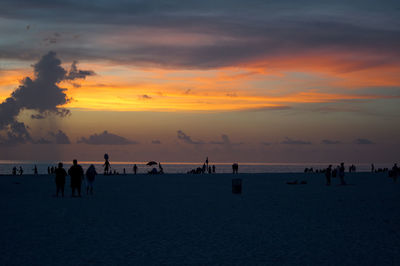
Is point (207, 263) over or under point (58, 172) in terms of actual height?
under

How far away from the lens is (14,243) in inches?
520

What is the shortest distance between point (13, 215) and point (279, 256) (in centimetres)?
1171

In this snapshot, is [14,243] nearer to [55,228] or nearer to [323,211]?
[55,228]

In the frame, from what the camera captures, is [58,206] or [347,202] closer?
[58,206]

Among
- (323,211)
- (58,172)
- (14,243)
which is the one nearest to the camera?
(14,243)

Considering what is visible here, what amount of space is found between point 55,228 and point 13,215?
14.3 ft

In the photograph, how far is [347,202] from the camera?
25469mm

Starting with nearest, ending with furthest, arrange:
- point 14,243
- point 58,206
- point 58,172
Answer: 1. point 14,243
2. point 58,206
3. point 58,172

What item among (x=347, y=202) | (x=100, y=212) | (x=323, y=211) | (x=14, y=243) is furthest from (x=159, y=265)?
(x=347, y=202)

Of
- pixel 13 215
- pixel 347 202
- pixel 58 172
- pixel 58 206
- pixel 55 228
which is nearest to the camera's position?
pixel 55 228

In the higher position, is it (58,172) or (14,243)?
(58,172)

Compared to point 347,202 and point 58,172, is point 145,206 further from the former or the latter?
point 347,202

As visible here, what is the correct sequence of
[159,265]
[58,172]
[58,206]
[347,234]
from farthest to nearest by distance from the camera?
[58,172] → [58,206] → [347,234] → [159,265]

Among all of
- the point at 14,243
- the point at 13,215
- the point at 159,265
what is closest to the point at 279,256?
the point at 159,265
